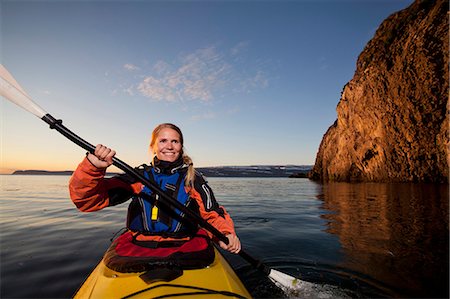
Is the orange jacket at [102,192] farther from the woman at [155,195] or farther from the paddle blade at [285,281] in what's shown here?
the paddle blade at [285,281]

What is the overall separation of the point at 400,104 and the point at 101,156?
30.6 m

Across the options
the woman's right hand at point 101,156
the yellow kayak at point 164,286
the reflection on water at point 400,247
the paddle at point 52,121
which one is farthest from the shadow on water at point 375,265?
the woman's right hand at point 101,156

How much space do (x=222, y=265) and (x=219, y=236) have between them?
45cm

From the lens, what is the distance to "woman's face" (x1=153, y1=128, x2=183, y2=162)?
3672 mm

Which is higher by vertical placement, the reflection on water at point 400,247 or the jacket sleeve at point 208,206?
the jacket sleeve at point 208,206

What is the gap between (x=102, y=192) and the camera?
3148 millimetres

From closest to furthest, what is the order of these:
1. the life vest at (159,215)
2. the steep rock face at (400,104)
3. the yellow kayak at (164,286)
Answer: the yellow kayak at (164,286), the life vest at (159,215), the steep rock face at (400,104)

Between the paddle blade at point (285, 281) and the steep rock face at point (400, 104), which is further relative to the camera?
the steep rock face at point (400, 104)

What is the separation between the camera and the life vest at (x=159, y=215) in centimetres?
309

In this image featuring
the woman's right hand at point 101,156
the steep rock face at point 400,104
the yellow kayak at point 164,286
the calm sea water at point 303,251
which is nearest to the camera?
the yellow kayak at point 164,286

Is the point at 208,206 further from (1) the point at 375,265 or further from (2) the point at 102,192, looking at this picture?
(1) the point at 375,265

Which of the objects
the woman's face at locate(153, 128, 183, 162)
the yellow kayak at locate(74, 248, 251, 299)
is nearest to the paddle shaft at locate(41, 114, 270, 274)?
the yellow kayak at locate(74, 248, 251, 299)

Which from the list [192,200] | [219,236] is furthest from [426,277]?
[192,200]

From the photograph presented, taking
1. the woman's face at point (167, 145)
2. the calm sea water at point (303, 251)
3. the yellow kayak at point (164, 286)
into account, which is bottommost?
the calm sea water at point (303, 251)
